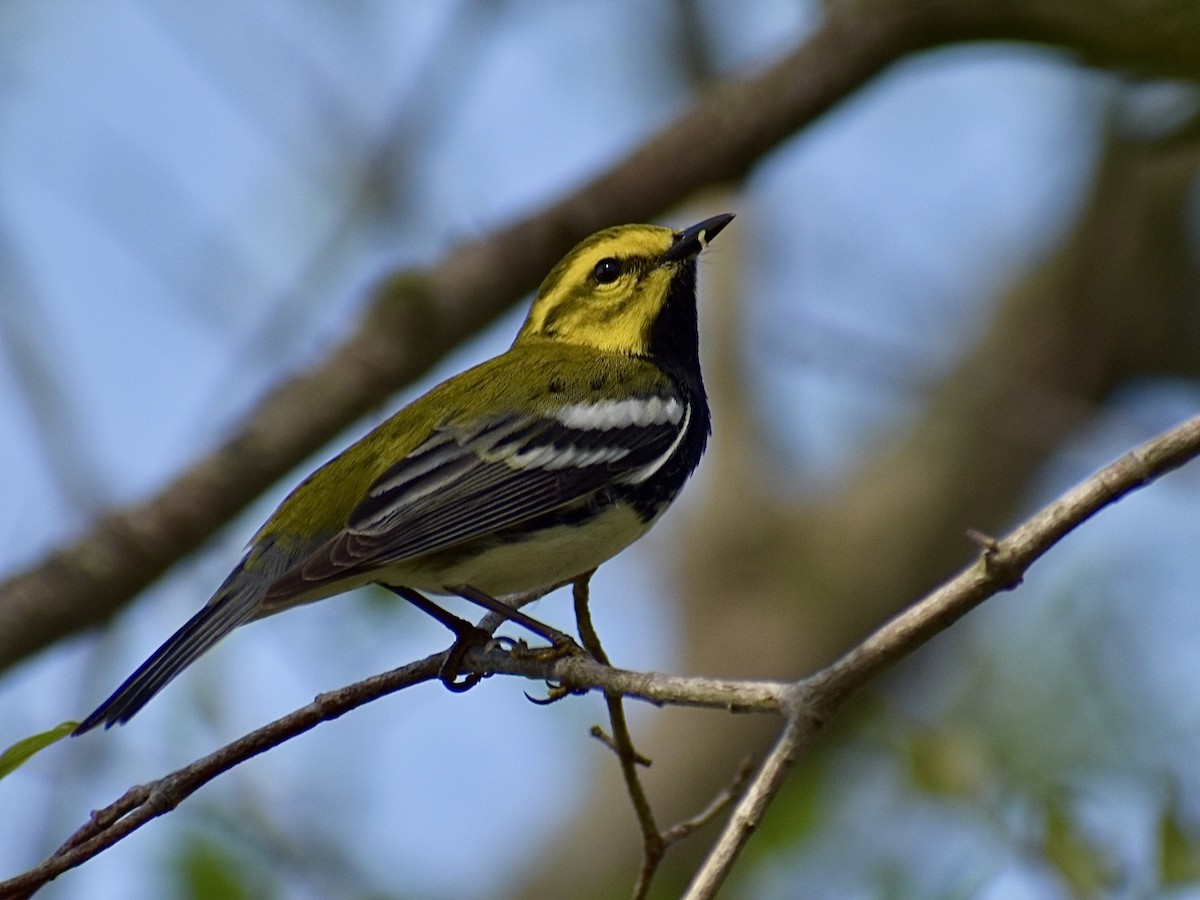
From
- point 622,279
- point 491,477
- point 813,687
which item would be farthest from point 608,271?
point 813,687

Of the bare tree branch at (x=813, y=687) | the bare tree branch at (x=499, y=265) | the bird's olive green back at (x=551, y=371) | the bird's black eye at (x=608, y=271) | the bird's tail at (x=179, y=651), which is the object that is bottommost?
the bare tree branch at (x=813, y=687)

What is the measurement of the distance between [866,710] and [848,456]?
129 inches

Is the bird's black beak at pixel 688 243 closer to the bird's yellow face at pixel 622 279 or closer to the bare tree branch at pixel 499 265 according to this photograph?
the bird's yellow face at pixel 622 279

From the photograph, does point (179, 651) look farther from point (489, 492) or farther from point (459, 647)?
point (489, 492)

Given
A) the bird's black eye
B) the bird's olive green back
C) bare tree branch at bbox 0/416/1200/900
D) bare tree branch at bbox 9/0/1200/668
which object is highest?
bare tree branch at bbox 9/0/1200/668

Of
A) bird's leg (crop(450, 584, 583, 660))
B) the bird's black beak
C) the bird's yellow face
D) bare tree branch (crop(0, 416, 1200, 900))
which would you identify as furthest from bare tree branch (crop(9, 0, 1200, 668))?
bare tree branch (crop(0, 416, 1200, 900))

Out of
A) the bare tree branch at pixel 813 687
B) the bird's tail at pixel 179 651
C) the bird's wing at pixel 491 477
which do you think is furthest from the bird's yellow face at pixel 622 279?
the bare tree branch at pixel 813 687

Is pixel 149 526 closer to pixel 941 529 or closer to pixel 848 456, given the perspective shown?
pixel 941 529

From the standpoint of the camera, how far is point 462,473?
14.6 ft

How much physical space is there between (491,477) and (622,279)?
1293 millimetres

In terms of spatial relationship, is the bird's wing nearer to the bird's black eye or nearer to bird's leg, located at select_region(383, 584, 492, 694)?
bird's leg, located at select_region(383, 584, 492, 694)

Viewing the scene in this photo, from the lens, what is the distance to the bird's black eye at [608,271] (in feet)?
17.9

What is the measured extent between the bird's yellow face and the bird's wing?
1.76 ft

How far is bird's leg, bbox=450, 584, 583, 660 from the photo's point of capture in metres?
3.71
